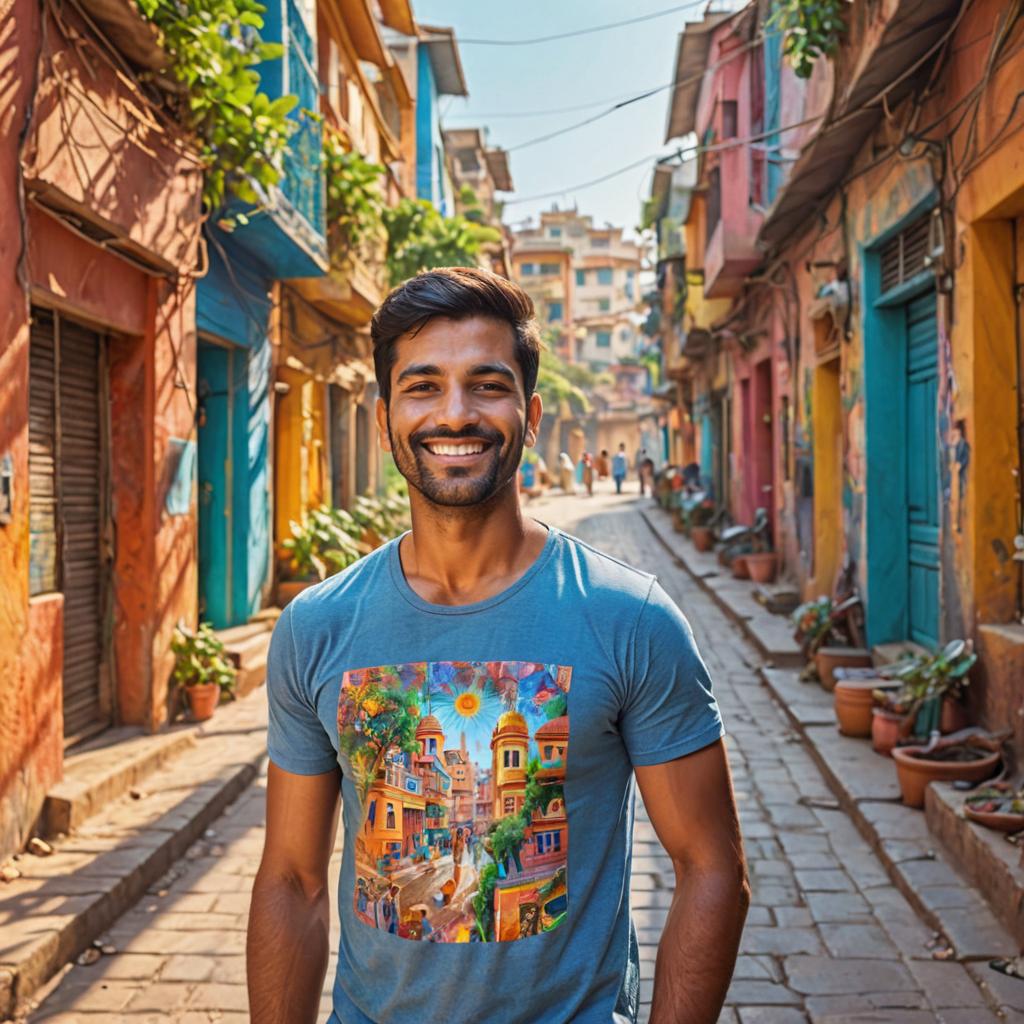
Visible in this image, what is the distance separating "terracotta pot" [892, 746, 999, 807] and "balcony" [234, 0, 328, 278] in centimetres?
581

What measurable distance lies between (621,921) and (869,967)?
2693 millimetres

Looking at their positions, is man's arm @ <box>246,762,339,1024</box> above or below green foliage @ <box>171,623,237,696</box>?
above

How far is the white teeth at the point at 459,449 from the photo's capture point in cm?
187

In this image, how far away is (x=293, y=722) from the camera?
183 centimetres

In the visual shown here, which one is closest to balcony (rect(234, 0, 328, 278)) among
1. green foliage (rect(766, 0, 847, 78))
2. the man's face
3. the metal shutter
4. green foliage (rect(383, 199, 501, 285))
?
the metal shutter

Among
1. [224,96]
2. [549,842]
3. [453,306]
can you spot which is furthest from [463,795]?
[224,96]

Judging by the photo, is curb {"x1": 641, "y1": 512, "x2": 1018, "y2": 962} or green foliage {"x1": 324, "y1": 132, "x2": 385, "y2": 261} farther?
green foliage {"x1": 324, "y1": 132, "x2": 385, "y2": 261}

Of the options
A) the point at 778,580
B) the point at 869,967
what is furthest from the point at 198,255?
the point at 778,580

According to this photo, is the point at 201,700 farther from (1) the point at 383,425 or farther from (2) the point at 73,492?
(1) the point at 383,425

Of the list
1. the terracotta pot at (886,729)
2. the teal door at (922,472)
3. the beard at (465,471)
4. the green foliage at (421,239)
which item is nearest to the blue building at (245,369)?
the green foliage at (421,239)

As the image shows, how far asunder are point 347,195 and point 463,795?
32.2 ft

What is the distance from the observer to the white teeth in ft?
6.14

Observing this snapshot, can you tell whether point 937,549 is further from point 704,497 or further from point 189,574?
point 704,497

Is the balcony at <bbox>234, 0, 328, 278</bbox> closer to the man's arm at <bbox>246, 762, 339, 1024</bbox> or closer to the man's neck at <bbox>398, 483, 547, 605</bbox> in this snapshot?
the man's neck at <bbox>398, 483, 547, 605</bbox>
